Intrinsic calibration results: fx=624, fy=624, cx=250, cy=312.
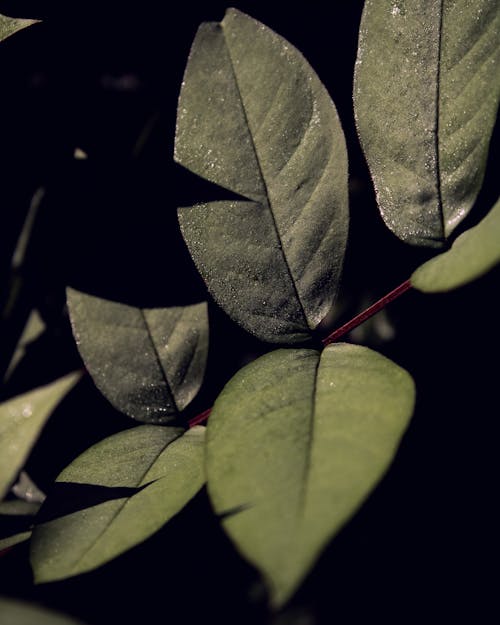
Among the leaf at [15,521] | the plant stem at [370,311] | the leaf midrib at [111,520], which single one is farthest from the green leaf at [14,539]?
the plant stem at [370,311]

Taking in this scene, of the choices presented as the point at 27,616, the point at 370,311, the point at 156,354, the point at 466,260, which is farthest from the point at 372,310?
the point at 27,616

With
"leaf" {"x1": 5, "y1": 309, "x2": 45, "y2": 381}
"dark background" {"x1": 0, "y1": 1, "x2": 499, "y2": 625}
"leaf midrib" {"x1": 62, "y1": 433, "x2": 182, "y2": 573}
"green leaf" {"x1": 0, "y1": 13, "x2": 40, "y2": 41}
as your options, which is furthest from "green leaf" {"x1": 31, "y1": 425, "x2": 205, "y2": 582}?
"green leaf" {"x1": 0, "y1": 13, "x2": 40, "y2": 41}

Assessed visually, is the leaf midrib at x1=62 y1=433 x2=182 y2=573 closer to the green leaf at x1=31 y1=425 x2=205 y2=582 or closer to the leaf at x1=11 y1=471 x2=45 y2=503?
the green leaf at x1=31 y1=425 x2=205 y2=582

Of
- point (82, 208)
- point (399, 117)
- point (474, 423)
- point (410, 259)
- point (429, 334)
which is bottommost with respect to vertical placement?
point (474, 423)

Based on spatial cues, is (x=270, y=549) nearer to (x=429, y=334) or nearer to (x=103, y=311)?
(x=103, y=311)

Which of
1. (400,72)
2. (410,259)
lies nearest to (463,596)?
(410,259)

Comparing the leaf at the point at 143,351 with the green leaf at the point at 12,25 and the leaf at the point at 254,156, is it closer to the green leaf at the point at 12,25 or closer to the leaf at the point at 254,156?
the leaf at the point at 254,156
